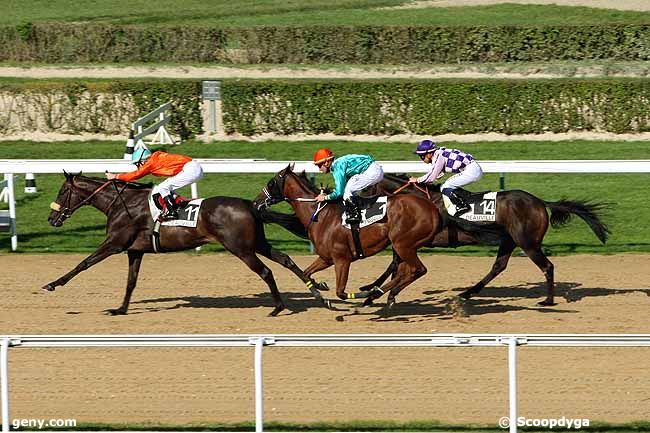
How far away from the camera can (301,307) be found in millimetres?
11000

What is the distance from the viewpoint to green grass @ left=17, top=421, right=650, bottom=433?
718 cm

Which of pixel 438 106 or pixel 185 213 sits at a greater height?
pixel 438 106

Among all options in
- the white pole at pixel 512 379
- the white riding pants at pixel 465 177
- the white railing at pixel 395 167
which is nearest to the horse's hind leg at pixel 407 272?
the white riding pants at pixel 465 177

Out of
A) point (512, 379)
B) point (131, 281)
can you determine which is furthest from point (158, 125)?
point (512, 379)

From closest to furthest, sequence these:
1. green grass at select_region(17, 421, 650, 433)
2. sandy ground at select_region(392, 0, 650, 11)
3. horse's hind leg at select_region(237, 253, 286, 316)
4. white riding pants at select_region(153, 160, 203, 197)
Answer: green grass at select_region(17, 421, 650, 433)
horse's hind leg at select_region(237, 253, 286, 316)
white riding pants at select_region(153, 160, 203, 197)
sandy ground at select_region(392, 0, 650, 11)

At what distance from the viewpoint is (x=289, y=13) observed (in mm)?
31391

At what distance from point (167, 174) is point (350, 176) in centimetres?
147

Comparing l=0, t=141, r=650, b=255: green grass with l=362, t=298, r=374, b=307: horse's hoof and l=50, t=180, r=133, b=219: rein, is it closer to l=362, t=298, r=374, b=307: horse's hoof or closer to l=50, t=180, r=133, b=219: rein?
l=362, t=298, r=374, b=307: horse's hoof

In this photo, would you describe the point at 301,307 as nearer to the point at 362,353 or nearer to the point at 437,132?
the point at 362,353

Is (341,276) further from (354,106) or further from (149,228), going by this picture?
(354,106)

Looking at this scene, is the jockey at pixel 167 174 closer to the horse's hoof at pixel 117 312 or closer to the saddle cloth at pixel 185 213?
the saddle cloth at pixel 185 213

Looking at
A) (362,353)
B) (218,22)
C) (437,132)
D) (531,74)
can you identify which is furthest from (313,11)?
(362,353)

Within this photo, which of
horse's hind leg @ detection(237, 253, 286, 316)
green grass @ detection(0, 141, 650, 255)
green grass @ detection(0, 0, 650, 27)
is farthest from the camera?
green grass @ detection(0, 0, 650, 27)

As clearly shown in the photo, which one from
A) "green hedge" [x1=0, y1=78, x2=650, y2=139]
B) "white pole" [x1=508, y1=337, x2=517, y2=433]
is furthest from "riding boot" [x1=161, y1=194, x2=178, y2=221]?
"green hedge" [x1=0, y1=78, x2=650, y2=139]
